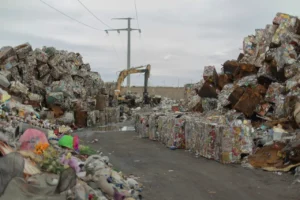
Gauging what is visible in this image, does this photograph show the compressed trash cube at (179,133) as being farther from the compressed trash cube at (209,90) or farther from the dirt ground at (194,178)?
the compressed trash cube at (209,90)

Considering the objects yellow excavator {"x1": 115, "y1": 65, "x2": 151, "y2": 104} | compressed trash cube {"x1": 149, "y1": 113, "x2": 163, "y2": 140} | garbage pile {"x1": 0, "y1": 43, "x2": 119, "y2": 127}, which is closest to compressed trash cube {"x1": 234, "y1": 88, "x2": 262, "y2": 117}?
compressed trash cube {"x1": 149, "y1": 113, "x2": 163, "y2": 140}

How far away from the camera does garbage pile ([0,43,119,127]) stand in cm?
1338

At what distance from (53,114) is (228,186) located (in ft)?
31.0

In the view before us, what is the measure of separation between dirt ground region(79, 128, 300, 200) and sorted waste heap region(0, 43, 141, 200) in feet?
1.70

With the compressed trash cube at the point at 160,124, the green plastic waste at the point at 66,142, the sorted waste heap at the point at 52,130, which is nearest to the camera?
the sorted waste heap at the point at 52,130

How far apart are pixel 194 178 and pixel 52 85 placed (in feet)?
33.4

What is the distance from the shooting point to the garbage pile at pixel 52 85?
13.4 m

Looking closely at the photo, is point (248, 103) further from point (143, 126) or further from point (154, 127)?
point (143, 126)

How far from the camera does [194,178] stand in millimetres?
6566

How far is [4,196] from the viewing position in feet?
11.9

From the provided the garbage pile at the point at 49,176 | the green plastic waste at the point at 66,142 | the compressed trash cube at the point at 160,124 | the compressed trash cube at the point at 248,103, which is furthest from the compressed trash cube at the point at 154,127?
the garbage pile at the point at 49,176

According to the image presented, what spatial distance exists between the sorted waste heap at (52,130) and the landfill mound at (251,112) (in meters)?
2.40

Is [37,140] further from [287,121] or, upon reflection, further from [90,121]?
[90,121]

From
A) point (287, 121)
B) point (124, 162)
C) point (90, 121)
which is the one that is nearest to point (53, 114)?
point (90, 121)
